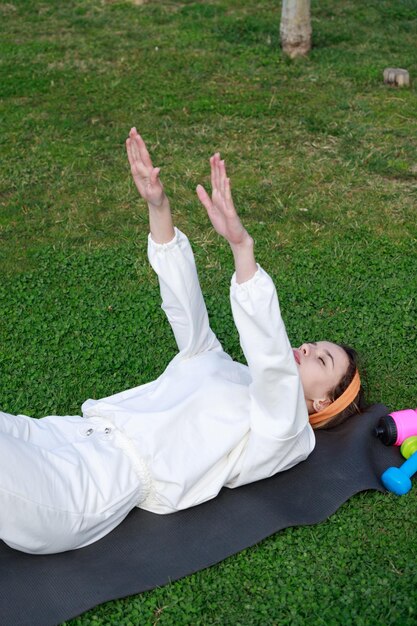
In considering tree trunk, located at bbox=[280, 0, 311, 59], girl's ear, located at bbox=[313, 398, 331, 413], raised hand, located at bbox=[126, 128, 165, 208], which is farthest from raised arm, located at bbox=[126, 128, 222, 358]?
tree trunk, located at bbox=[280, 0, 311, 59]

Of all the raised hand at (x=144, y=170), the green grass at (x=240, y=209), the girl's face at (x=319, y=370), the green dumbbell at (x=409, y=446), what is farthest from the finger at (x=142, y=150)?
the green dumbbell at (x=409, y=446)

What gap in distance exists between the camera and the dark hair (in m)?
3.87

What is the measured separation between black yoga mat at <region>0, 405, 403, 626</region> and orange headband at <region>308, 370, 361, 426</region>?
146mm

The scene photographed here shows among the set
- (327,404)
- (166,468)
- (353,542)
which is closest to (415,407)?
(327,404)

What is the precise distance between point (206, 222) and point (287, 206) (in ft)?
2.03

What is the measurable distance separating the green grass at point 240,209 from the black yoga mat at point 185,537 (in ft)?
0.23

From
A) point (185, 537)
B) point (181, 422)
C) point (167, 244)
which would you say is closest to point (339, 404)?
point (181, 422)

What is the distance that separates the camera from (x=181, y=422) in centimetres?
356

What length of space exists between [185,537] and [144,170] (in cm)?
154

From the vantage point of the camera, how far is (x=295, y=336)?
478 centimetres

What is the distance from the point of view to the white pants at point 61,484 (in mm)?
3191

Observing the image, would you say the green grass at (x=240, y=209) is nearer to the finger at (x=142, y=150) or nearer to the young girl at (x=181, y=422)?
the young girl at (x=181, y=422)

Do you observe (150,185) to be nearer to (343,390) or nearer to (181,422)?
(181,422)

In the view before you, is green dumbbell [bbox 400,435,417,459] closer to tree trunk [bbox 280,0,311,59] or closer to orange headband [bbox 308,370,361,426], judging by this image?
orange headband [bbox 308,370,361,426]
